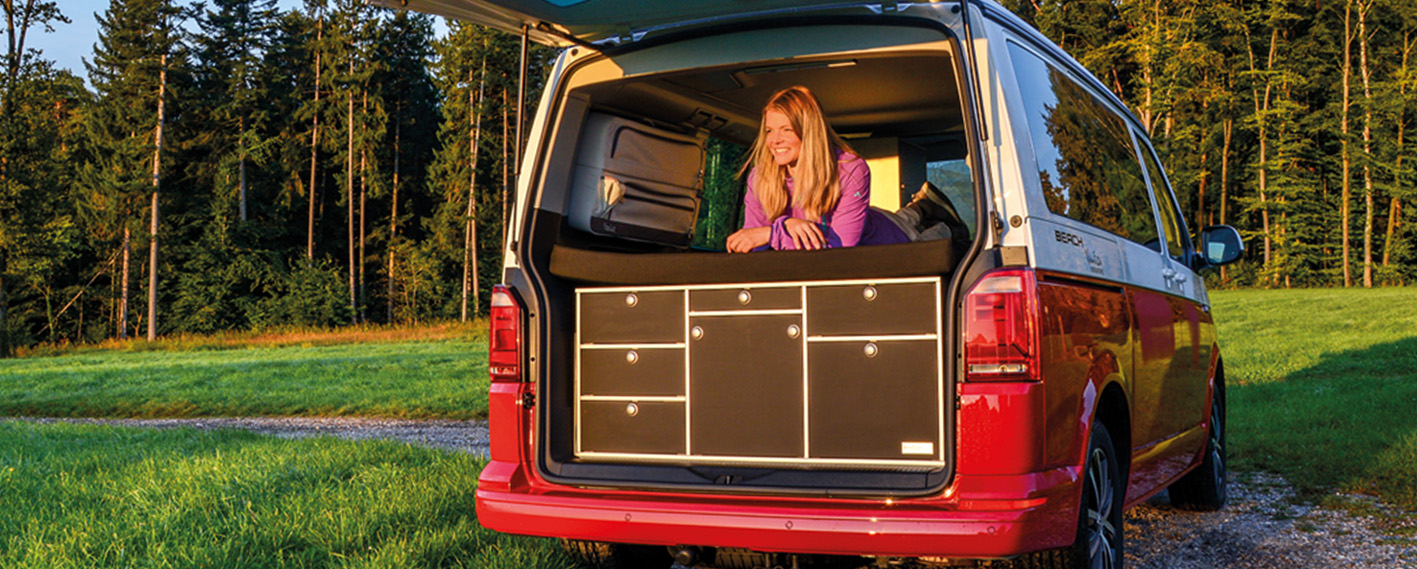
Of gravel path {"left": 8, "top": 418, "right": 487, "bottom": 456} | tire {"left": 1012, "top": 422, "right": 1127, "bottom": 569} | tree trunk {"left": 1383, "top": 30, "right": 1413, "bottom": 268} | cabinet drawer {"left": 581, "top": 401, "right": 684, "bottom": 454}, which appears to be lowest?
gravel path {"left": 8, "top": 418, "right": 487, "bottom": 456}

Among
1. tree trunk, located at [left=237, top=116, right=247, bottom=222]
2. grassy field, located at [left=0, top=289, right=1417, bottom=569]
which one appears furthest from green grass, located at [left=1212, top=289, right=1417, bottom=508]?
tree trunk, located at [left=237, top=116, right=247, bottom=222]

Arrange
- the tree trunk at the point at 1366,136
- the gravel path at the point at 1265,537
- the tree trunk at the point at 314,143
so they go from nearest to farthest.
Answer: the gravel path at the point at 1265,537, the tree trunk at the point at 1366,136, the tree trunk at the point at 314,143

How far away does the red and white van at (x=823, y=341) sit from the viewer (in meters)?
3.13

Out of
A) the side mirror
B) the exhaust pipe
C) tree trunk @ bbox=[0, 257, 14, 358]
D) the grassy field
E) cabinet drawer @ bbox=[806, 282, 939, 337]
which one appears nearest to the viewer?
cabinet drawer @ bbox=[806, 282, 939, 337]

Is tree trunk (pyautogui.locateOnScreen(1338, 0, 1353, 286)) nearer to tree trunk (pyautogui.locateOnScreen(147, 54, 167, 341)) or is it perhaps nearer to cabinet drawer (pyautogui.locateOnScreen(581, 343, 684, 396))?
cabinet drawer (pyautogui.locateOnScreen(581, 343, 684, 396))

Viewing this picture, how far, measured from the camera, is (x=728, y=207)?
19.3 feet

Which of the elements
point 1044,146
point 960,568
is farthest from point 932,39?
point 960,568

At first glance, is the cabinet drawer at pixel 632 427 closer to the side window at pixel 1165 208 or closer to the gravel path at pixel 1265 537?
the gravel path at pixel 1265 537

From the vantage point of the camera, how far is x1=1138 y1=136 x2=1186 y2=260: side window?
17.6 ft

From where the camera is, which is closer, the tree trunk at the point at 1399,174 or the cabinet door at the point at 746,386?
the cabinet door at the point at 746,386

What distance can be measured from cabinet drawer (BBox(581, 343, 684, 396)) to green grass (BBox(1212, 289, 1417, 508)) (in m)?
4.50

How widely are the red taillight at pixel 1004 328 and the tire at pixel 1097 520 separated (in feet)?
1.79

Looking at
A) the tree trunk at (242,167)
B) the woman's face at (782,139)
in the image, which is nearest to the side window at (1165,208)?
the woman's face at (782,139)

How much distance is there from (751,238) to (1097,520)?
1.55 m
